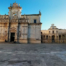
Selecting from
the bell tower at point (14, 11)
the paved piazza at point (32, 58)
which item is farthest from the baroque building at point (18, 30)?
the paved piazza at point (32, 58)

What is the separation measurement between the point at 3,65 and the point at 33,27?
64.0 feet

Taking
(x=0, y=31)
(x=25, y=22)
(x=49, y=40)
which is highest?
(x=25, y=22)

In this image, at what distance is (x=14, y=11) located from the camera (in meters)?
22.9

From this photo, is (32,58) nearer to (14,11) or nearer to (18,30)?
(18,30)

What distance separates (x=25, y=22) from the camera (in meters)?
21.4

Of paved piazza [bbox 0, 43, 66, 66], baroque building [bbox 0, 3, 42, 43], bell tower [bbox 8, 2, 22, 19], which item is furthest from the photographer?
bell tower [bbox 8, 2, 22, 19]

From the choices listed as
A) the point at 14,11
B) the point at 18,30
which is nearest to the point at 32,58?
the point at 18,30

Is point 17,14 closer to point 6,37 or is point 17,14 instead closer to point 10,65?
point 6,37

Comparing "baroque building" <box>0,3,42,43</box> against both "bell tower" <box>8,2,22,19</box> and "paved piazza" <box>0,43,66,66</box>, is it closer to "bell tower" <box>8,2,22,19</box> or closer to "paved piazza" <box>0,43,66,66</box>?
"bell tower" <box>8,2,22,19</box>

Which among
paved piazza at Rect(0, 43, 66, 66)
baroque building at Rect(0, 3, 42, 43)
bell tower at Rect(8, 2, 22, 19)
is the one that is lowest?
paved piazza at Rect(0, 43, 66, 66)

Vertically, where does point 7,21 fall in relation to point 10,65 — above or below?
above

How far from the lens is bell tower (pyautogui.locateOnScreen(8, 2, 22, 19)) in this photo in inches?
892

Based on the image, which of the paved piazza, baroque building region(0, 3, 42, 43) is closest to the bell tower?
baroque building region(0, 3, 42, 43)

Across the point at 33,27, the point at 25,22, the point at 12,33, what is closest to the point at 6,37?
the point at 12,33
